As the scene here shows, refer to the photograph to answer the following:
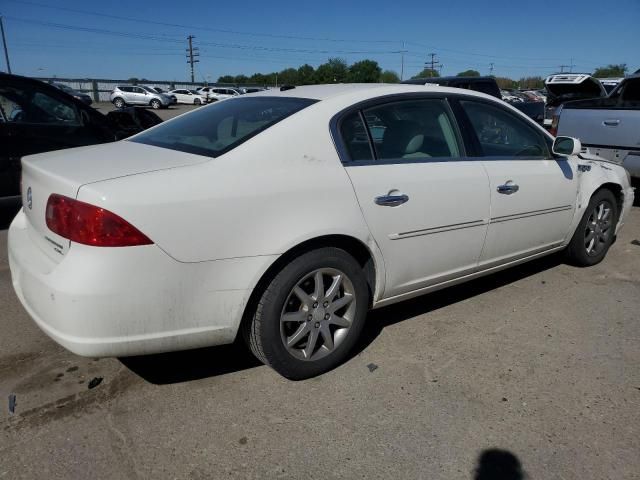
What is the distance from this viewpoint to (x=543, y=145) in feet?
13.1

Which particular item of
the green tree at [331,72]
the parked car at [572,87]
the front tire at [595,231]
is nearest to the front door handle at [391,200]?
the front tire at [595,231]

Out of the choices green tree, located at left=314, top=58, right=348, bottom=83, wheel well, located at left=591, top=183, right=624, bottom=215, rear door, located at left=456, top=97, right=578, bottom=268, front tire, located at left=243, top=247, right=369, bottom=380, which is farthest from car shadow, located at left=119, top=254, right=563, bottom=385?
green tree, located at left=314, top=58, right=348, bottom=83

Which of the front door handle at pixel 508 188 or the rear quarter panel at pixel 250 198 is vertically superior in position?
the rear quarter panel at pixel 250 198

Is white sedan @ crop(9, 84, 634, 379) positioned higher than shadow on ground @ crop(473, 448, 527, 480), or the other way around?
white sedan @ crop(9, 84, 634, 379)

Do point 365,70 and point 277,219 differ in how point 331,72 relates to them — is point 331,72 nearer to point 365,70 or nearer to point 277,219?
point 365,70

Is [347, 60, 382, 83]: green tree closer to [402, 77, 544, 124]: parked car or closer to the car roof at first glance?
[402, 77, 544, 124]: parked car

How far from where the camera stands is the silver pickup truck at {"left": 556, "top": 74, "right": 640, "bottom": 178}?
21.7ft

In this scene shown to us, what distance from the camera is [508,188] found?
11.6ft

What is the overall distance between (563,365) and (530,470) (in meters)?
1.02

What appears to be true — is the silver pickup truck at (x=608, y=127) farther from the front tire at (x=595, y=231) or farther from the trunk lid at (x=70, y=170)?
the trunk lid at (x=70, y=170)

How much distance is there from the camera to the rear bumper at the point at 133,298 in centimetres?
217

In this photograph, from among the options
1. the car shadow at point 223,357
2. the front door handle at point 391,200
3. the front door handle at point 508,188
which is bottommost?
the car shadow at point 223,357

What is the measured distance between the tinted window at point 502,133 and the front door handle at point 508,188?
233 millimetres

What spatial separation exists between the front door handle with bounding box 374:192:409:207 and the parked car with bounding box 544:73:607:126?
297 inches
